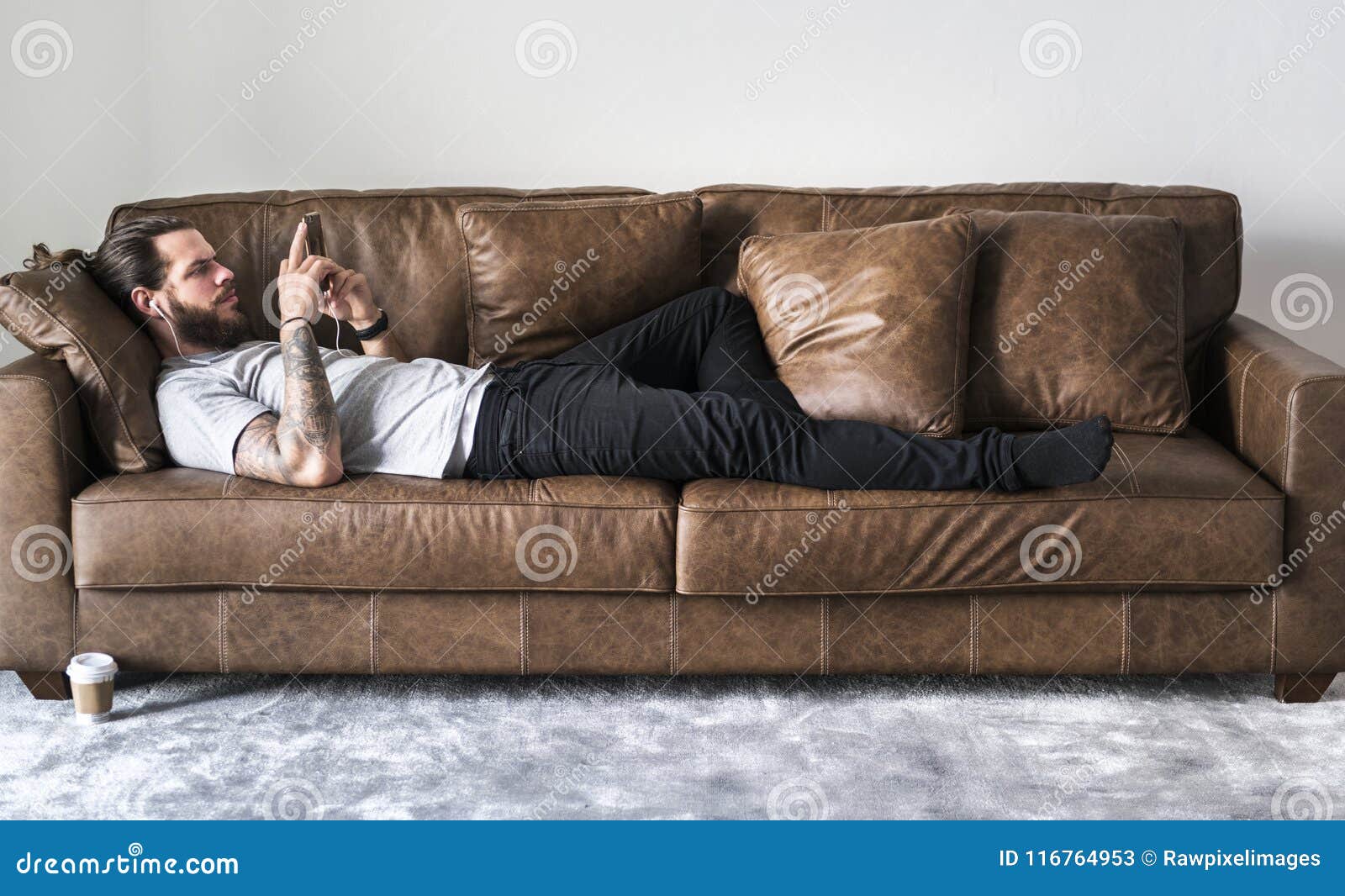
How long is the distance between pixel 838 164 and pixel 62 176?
6.59ft

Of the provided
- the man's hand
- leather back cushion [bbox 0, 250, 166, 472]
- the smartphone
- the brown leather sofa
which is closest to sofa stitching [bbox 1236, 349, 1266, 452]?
the brown leather sofa

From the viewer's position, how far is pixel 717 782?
1.97 meters

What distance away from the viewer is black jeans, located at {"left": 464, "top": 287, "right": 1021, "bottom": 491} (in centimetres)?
223

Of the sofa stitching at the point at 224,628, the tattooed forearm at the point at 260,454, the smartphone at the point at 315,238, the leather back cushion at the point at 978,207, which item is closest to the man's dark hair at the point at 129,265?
the smartphone at the point at 315,238

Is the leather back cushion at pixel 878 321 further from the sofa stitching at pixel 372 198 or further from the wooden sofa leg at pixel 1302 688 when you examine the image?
the wooden sofa leg at pixel 1302 688

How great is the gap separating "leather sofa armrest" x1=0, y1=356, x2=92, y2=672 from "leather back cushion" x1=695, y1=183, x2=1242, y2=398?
134 cm

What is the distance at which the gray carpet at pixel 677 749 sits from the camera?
1899 mm

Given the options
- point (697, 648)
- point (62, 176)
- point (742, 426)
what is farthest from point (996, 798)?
point (62, 176)

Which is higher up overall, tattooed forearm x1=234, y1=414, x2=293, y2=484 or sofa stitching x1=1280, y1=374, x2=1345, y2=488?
sofa stitching x1=1280, y1=374, x2=1345, y2=488

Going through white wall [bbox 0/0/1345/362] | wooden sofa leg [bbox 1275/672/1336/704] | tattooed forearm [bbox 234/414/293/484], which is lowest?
wooden sofa leg [bbox 1275/672/1336/704]

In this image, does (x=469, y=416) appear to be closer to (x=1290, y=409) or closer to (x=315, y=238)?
(x=315, y=238)

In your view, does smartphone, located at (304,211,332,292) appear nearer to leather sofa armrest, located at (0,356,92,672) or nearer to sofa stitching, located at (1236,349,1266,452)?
leather sofa armrest, located at (0,356,92,672)

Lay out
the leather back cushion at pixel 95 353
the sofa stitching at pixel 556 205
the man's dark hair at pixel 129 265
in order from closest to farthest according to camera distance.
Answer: the leather back cushion at pixel 95 353 → the man's dark hair at pixel 129 265 → the sofa stitching at pixel 556 205

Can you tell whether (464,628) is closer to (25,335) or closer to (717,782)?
(717,782)
